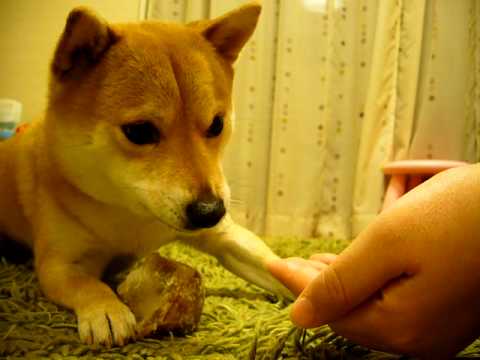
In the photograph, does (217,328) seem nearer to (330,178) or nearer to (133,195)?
(133,195)

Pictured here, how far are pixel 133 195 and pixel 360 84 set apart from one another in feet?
5.03

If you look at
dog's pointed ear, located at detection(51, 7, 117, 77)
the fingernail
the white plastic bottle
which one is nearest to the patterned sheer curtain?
the white plastic bottle

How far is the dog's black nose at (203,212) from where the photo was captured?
86 cm

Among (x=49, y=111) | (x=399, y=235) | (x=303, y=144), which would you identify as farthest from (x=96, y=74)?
(x=303, y=144)

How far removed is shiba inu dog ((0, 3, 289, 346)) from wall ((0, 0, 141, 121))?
1.17 m

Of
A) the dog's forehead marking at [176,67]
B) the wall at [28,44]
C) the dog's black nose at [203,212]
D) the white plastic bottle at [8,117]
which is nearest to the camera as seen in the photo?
the dog's black nose at [203,212]

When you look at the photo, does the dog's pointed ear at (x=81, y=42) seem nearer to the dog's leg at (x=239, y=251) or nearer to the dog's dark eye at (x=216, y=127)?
the dog's dark eye at (x=216, y=127)

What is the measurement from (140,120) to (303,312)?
0.52 m

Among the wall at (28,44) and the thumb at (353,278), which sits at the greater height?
the wall at (28,44)

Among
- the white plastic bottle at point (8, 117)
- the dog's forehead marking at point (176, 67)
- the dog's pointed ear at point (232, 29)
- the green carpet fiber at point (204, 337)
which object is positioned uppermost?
the dog's pointed ear at point (232, 29)

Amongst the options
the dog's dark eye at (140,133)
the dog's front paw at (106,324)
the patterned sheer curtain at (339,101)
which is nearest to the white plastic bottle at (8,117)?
the patterned sheer curtain at (339,101)

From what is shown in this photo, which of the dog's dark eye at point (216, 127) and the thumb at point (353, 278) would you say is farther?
the dog's dark eye at point (216, 127)

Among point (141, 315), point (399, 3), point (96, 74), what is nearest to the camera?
point (141, 315)

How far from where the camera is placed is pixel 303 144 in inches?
86.5
